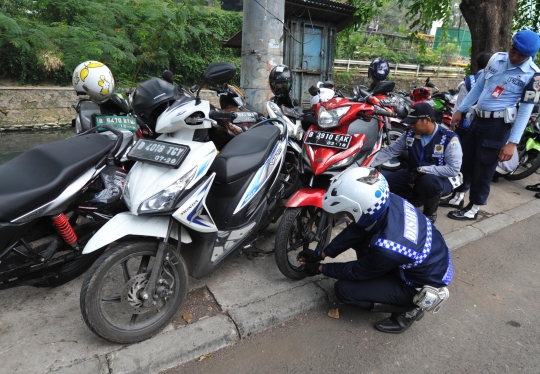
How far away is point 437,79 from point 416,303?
20543mm

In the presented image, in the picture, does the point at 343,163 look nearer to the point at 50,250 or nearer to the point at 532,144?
the point at 50,250

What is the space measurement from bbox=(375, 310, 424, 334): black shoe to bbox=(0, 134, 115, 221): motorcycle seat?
6.67ft

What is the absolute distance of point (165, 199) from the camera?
2027 mm

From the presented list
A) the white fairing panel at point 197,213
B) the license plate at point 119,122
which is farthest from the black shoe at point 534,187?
the license plate at point 119,122

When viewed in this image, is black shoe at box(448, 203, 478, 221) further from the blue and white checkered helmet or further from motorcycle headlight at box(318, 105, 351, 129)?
the blue and white checkered helmet

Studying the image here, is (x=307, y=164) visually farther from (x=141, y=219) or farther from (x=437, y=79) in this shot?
(x=437, y=79)

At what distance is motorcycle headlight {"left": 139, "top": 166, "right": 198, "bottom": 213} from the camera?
199 centimetres

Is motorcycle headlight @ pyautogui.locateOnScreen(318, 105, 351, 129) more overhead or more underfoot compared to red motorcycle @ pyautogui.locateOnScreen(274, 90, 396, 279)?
more overhead

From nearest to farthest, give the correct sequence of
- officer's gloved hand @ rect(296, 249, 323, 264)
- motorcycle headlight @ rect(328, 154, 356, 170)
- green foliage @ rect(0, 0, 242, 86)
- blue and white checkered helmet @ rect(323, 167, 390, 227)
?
blue and white checkered helmet @ rect(323, 167, 390, 227)
officer's gloved hand @ rect(296, 249, 323, 264)
motorcycle headlight @ rect(328, 154, 356, 170)
green foliage @ rect(0, 0, 242, 86)

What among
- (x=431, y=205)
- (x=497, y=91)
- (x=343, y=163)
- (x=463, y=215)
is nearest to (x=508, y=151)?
(x=497, y=91)

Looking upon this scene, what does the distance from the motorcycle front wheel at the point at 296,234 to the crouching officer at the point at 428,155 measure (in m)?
1.09

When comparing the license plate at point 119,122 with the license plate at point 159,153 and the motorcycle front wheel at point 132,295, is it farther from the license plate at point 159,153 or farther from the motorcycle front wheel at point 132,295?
the motorcycle front wheel at point 132,295

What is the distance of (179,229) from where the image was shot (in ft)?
7.20

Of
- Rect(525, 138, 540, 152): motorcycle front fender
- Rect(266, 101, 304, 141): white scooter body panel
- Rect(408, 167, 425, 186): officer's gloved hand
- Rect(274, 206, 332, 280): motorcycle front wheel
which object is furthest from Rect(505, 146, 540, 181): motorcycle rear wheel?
Rect(274, 206, 332, 280): motorcycle front wheel
